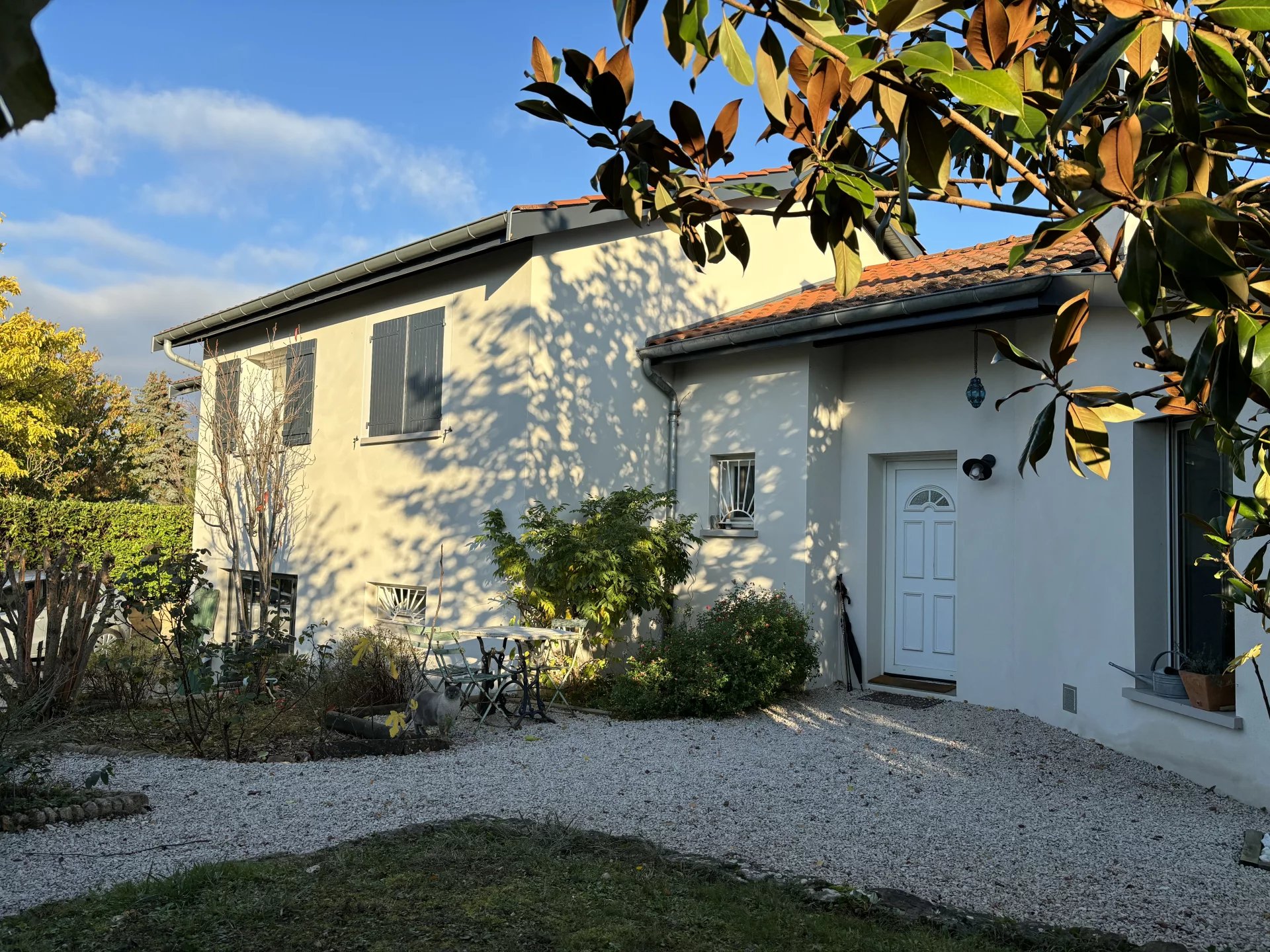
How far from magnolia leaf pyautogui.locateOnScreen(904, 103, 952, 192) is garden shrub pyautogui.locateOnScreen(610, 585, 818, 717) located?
6594 millimetres

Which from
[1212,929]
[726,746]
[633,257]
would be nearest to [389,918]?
[1212,929]

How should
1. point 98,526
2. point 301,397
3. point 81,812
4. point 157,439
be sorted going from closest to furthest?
point 81,812, point 301,397, point 98,526, point 157,439

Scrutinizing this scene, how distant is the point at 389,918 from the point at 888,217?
2.82 metres


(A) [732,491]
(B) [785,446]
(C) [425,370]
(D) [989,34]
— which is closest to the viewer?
(D) [989,34]

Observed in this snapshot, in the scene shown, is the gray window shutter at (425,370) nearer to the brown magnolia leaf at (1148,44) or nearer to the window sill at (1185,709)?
the window sill at (1185,709)

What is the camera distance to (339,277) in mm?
10805

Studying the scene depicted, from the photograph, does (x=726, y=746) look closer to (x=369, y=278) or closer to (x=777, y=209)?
(x=777, y=209)

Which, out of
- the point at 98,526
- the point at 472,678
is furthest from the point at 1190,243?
the point at 98,526

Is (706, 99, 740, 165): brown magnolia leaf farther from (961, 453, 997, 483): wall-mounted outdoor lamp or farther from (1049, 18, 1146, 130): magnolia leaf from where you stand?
(961, 453, 997, 483): wall-mounted outdoor lamp

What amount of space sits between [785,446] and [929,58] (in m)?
8.28

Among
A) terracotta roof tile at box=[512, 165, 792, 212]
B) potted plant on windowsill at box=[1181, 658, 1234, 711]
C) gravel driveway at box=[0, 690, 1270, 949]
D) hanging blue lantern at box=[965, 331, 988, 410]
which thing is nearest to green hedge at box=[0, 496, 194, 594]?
terracotta roof tile at box=[512, 165, 792, 212]

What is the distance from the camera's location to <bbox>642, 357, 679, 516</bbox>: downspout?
35.0 ft

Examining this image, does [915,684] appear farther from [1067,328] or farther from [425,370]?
[1067,328]

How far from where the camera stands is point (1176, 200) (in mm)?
1396
